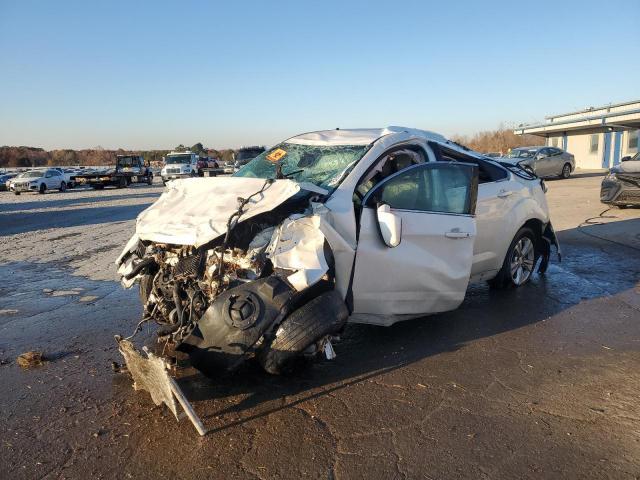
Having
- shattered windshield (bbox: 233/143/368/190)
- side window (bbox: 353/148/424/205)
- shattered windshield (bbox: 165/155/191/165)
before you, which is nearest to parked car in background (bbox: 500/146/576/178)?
shattered windshield (bbox: 165/155/191/165)

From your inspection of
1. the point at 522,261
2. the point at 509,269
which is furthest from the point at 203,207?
the point at 522,261

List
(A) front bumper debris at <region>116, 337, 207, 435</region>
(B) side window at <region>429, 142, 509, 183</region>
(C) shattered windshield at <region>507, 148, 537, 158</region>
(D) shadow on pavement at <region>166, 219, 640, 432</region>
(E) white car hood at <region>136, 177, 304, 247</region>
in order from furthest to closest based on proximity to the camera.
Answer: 1. (C) shattered windshield at <region>507, 148, 537, 158</region>
2. (B) side window at <region>429, 142, 509, 183</region>
3. (E) white car hood at <region>136, 177, 304, 247</region>
4. (D) shadow on pavement at <region>166, 219, 640, 432</region>
5. (A) front bumper debris at <region>116, 337, 207, 435</region>

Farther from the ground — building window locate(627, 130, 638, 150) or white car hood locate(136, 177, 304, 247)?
building window locate(627, 130, 638, 150)

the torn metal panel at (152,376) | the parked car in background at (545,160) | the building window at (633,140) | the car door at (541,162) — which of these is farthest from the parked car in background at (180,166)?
the torn metal panel at (152,376)

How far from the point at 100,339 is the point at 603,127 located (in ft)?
124

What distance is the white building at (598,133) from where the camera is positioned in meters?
31.9

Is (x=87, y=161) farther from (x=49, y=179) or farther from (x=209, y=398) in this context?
(x=209, y=398)

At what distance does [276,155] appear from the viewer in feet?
17.9

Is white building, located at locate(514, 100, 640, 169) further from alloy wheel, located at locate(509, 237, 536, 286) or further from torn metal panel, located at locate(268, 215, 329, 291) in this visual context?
torn metal panel, located at locate(268, 215, 329, 291)

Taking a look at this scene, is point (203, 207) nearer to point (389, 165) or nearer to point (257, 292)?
point (257, 292)

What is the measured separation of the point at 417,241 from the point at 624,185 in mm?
10373

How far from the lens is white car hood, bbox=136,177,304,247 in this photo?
3897 millimetres

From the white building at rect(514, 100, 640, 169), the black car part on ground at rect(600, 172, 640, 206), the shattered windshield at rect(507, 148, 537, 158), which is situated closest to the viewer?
the black car part on ground at rect(600, 172, 640, 206)

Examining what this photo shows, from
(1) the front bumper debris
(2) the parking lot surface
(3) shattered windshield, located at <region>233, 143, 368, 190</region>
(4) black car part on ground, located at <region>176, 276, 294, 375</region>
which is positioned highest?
(3) shattered windshield, located at <region>233, 143, 368, 190</region>
